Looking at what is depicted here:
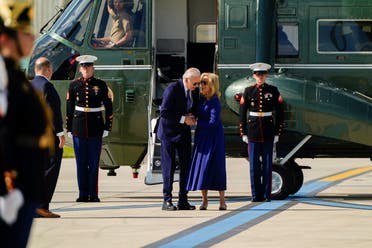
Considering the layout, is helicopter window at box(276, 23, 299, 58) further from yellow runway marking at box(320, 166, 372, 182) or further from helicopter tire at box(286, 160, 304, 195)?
yellow runway marking at box(320, 166, 372, 182)

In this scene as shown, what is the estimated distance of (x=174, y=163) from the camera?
13148mm

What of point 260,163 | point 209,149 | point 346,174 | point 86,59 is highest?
point 86,59

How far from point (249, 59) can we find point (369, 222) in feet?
12.8

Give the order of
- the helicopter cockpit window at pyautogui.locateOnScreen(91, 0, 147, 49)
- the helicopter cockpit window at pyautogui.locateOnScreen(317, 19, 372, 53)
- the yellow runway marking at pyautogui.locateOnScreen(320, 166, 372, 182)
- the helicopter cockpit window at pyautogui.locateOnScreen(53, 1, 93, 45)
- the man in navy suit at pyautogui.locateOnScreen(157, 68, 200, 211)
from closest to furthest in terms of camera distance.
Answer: the man in navy suit at pyautogui.locateOnScreen(157, 68, 200, 211), the helicopter cockpit window at pyautogui.locateOnScreen(317, 19, 372, 53), the helicopter cockpit window at pyautogui.locateOnScreen(91, 0, 147, 49), the helicopter cockpit window at pyautogui.locateOnScreen(53, 1, 93, 45), the yellow runway marking at pyautogui.locateOnScreen(320, 166, 372, 182)

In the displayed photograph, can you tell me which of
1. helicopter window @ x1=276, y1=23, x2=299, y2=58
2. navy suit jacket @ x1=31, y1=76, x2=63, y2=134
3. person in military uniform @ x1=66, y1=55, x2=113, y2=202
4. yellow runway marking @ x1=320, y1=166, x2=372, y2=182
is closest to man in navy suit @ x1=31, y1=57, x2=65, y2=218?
navy suit jacket @ x1=31, y1=76, x2=63, y2=134

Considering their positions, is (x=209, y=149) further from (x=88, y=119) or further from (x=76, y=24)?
(x=76, y=24)

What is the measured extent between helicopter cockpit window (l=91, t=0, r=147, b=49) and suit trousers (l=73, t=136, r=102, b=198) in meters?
1.54

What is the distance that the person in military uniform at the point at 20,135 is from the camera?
16.4 feet

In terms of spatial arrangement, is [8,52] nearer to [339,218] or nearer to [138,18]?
[339,218]

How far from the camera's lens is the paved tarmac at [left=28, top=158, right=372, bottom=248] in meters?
9.91

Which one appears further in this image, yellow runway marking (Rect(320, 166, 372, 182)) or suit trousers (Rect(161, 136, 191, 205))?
yellow runway marking (Rect(320, 166, 372, 182))

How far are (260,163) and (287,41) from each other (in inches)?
70.7

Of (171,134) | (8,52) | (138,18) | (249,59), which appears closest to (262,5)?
(249,59)

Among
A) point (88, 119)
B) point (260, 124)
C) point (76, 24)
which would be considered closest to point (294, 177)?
point (260, 124)
